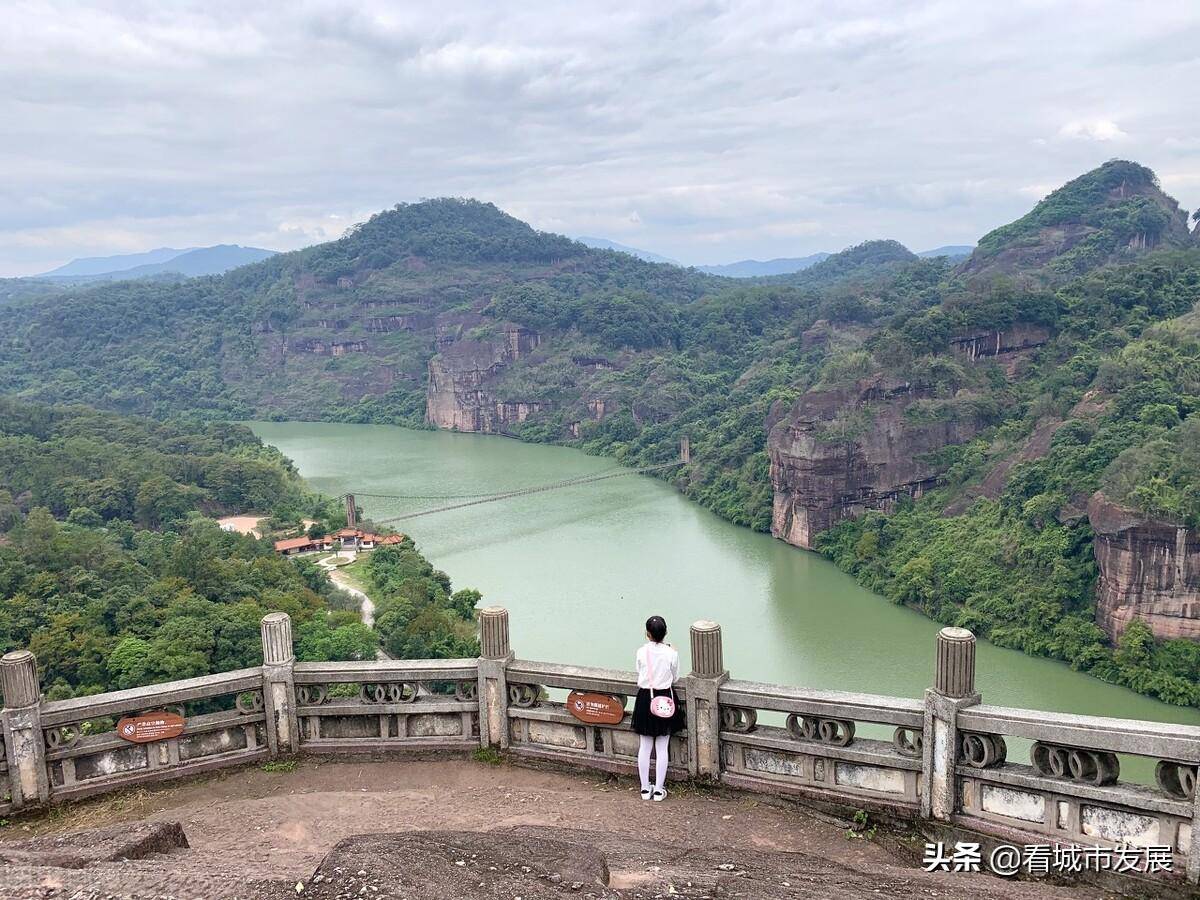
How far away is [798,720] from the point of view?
7.02 m

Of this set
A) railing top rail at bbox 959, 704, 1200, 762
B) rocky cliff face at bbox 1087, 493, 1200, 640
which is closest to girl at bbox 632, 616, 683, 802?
railing top rail at bbox 959, 704, 1200, 762

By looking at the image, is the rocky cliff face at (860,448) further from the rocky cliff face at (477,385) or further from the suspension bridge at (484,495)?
the rocky cliff face at (477,385)

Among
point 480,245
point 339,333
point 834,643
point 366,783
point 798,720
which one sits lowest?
point 834,643

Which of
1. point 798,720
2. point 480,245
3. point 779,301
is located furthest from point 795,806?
point 480,245

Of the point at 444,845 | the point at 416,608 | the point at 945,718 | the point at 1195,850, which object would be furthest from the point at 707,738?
the point at 416,608

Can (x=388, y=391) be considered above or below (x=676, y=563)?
above

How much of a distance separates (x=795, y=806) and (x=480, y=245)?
117 meters

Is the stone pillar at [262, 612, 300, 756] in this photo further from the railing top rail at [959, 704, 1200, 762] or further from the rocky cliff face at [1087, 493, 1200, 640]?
the rocky cliff face at [1087, 493, 1200, 640]

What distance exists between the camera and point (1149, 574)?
86.3ft

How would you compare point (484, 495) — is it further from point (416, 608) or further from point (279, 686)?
point (279, 686)

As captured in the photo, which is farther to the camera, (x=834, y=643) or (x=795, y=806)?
(x=834, y=643)

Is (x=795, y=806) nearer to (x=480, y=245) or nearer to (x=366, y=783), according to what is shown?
(x=366, y=783)

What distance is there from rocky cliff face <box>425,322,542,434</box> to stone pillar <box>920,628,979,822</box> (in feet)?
251

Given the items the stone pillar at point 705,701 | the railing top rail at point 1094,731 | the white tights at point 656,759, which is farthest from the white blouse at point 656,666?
the railing top rail at point 1094,731
